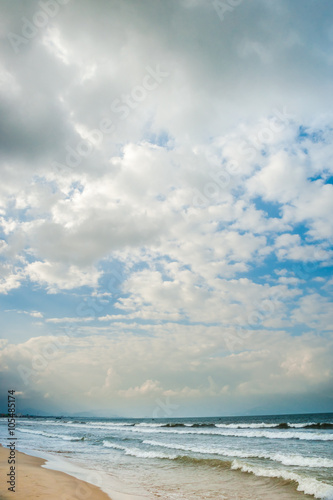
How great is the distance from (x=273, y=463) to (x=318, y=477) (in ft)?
15.4

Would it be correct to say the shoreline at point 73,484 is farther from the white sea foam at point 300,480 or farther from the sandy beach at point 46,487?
the white sea foam at point 300,480

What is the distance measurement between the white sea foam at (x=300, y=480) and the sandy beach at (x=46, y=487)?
7346 mm

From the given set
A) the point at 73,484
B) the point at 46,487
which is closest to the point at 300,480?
the point at 73,484

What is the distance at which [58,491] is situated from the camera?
36.6 feet

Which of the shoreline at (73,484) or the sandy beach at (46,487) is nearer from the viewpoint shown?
the sandy beach at (46,487)

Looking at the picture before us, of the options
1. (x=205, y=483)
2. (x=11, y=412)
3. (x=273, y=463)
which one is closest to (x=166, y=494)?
(x=205, y=483)

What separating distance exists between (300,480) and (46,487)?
10047 millimetres

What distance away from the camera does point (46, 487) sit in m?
11.6

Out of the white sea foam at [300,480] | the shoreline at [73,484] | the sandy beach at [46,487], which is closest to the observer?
the sandy beach at [46,487]

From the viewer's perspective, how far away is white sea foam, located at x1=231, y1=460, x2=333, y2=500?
10.9 metres

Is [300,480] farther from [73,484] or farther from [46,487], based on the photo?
[46,487]

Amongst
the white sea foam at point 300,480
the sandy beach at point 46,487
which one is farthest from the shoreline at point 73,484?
the white sea foam at point 300,480

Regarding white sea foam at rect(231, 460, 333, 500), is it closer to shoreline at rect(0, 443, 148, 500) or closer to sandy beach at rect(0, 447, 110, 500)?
shoreline at rect(0, 443, 148, 500)

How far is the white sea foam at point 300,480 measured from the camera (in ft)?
35.7
